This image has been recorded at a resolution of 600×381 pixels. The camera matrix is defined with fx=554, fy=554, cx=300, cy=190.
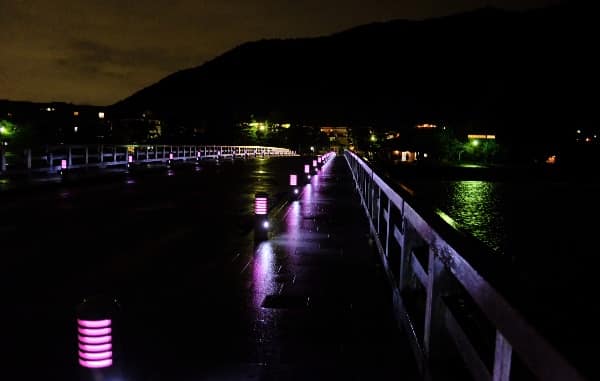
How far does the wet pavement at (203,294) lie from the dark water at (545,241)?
1536 mm

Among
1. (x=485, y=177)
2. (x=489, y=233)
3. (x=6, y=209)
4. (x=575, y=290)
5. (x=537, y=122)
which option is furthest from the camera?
(x=537, y=122)

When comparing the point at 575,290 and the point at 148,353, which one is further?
the point at 575,290

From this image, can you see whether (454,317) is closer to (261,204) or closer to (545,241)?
(261,204)

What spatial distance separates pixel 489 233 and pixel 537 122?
5713 centimetres

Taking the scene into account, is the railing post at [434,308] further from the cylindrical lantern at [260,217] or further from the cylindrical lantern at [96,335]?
the cylindrical lantern at [260,217]

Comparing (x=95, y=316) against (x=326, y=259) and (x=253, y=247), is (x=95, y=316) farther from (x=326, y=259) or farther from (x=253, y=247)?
(x=253, y=247)

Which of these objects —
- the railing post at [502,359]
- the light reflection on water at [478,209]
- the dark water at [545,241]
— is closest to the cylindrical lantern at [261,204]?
the dark water at [545,241]

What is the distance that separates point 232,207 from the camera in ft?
51.4

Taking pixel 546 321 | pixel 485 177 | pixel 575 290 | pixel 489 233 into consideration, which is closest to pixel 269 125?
pixel 485 177

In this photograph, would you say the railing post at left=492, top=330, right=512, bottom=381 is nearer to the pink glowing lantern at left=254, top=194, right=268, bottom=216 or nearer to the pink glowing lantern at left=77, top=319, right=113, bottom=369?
the pink glowing lantern at left=77, top=319, right=113, bottom=369

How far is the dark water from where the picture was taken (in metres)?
1.80

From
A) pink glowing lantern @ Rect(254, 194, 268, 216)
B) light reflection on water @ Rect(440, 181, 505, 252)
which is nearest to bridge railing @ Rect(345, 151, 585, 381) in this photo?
pink glowing lantern @ Rect(254, 194, 268, 216)

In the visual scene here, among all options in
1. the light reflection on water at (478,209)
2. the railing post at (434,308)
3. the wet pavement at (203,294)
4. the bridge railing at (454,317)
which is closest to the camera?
the bridge railing at (454,317)

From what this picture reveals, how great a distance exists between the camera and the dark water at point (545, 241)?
180 centimetres
